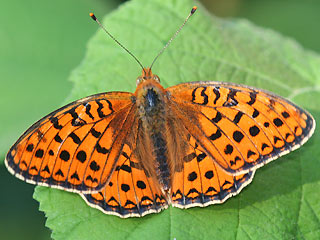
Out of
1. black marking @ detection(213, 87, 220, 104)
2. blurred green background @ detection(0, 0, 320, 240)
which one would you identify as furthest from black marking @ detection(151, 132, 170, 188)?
blurred green background @ detection(0, 0, 320, 240)

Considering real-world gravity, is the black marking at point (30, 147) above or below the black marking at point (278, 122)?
above

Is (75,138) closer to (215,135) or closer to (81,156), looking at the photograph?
(81,156)

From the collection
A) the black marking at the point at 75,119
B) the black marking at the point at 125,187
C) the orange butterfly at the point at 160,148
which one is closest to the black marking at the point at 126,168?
the orange butterfly at the point at 160,148

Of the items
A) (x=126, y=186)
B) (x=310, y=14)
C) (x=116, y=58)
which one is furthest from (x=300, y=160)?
(x=310, y=14)

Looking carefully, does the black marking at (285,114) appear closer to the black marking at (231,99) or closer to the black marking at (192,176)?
the black marking at (231,99)

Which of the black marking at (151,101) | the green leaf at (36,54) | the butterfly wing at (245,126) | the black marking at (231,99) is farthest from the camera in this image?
the green leaf at (36,54)

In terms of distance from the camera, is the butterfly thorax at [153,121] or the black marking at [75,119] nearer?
the black marking at [75,119]

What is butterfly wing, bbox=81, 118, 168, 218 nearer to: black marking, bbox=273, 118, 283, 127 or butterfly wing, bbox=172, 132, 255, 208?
butterfly wing, bbox=172, 132, 255, 208

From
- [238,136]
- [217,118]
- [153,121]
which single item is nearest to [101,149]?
[153,121]

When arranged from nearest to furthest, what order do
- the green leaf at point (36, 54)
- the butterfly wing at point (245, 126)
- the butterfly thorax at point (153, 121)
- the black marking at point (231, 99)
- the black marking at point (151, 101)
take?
the butterfly wing at point (245, 126)
the black marking at point (231, 99)
the butterfly thorax at point (153, 121)
the black marking at point (151, 101)
the green leaf at point (36, 54)
